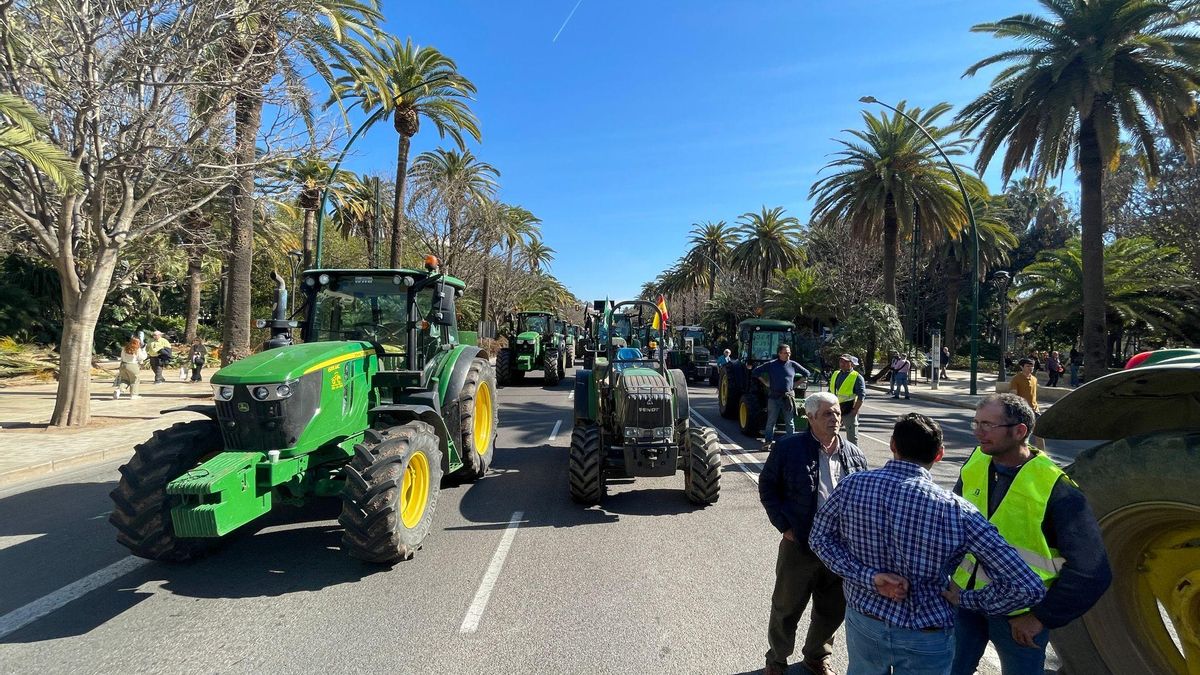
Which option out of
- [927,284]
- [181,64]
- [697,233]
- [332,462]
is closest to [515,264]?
[697,233]

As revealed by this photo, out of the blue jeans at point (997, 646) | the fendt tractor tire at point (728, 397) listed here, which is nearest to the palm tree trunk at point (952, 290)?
the fendt tractor tire at point (728, 397)

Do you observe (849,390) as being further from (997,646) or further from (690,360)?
(690,360)

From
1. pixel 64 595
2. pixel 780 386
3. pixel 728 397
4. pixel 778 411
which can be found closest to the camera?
pixel 64 595

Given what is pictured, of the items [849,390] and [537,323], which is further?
[537,323]

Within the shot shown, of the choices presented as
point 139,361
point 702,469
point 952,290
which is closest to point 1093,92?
point 702,469

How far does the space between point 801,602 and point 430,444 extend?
11.0 feet

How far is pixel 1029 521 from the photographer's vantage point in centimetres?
229

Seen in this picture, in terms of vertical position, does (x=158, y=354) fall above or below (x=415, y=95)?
below

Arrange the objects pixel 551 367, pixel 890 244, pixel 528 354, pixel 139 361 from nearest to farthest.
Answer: pixel 139 361 < pixel 551 367 < pixel 528 354 < pixel 890 244

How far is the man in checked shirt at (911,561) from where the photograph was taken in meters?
2.10

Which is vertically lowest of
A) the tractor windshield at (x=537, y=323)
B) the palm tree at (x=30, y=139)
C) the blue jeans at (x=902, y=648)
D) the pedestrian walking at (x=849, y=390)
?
the blue jeans at (x=902, y=648)

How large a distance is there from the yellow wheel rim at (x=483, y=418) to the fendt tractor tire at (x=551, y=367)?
11485mm

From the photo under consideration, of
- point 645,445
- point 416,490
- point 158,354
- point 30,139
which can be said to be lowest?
point 416,490

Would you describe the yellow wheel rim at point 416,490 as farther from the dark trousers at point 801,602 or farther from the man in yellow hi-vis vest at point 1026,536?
the man in yellow hi-vis vest at point 1026,536
